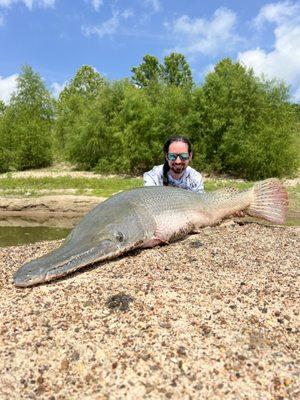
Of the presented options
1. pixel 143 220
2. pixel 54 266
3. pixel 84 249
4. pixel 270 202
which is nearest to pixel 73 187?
pixel 270 202

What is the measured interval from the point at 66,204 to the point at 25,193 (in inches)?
91.7

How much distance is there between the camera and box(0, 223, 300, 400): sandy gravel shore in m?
2.12

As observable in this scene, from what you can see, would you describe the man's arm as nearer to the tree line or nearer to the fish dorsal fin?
the fish dorsal fin

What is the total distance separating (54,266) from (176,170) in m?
2.44

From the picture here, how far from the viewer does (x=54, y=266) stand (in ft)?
9.70

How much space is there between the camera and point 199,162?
16.6 metres

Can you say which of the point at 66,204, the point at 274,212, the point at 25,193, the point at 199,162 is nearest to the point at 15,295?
the point at 274,212

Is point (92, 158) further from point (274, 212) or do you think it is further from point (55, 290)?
point (55, 290)

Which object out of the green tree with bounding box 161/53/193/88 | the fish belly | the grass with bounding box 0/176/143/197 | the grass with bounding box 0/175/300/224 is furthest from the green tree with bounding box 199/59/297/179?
the green tree with bounding box 161/53/193/88

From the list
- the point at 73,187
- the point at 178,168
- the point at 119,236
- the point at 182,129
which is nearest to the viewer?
the point at 119,236

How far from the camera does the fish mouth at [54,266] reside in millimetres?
2959

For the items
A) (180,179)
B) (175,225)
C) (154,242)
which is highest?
(180,179)

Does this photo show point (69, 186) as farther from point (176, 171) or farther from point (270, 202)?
point (270, 202)

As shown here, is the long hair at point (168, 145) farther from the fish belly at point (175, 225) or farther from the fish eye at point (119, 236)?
the fish eye at point (119, 236)
